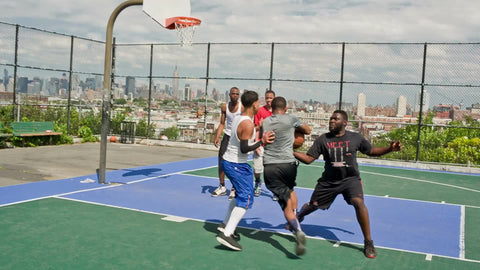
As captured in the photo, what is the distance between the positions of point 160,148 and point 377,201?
37.6ft

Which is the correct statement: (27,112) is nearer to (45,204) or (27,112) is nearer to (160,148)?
(160,148)

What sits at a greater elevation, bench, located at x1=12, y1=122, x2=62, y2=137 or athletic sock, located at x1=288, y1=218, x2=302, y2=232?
bench, located at x1=12, y1=122, x2=62, y2=137

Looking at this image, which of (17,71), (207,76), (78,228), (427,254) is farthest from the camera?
(207,76)

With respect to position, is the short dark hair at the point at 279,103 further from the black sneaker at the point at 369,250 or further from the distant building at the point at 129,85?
the distant building at the point at 129,85

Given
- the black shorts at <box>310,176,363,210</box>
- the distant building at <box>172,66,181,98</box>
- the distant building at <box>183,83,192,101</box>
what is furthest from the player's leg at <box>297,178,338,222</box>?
the distant building at <box>172,66,181,98</box>

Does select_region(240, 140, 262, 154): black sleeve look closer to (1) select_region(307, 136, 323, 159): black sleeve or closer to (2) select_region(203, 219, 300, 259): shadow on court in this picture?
(1) select_region(307, 136, 323, 159): black sleeve

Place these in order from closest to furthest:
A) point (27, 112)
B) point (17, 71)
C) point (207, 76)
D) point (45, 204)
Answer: point (45, 204) → point (17, 71) → point (27, 112) → point (207, 76)

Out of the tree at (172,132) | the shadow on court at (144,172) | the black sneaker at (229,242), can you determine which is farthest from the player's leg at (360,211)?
the tree at (172,132)

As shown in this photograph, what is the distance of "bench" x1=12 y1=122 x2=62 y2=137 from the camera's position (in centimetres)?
1670

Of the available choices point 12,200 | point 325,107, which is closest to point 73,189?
point 12,200

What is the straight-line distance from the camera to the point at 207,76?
19.4 metres

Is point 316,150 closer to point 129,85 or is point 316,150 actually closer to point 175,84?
point 175,84

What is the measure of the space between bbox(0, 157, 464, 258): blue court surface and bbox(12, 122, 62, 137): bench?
678 cm

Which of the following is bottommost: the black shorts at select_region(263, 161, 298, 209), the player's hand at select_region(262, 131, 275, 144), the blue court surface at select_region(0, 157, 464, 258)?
the blue court surface at select_region(0, 157, 464, 258)
